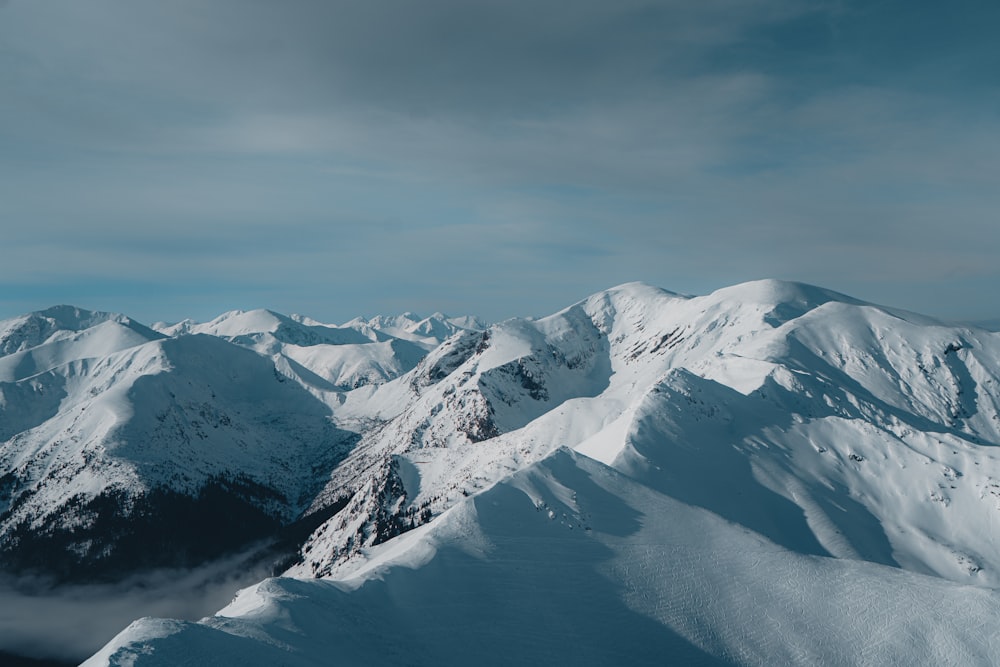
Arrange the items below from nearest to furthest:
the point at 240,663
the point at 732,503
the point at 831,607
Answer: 1. the point at 240,663
2. the point at 831,607
3. the point at 732,503

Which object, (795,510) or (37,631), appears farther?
(37,631)

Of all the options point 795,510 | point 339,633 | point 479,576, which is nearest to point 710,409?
point 795,510

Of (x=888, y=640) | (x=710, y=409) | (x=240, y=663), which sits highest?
(x=240, y=663)

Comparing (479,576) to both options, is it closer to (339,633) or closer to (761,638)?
(339,633)

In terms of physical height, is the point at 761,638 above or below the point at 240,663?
below

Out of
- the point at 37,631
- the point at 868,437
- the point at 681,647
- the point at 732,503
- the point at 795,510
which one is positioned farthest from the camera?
the point at 37,631

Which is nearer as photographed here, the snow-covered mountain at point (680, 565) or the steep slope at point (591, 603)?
the steep slope at point (591, 603)

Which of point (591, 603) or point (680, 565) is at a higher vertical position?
point (591, 603)

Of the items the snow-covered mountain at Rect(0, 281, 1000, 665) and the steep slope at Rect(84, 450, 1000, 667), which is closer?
the steep slope at Rect(84, 450, 1000, 667)
